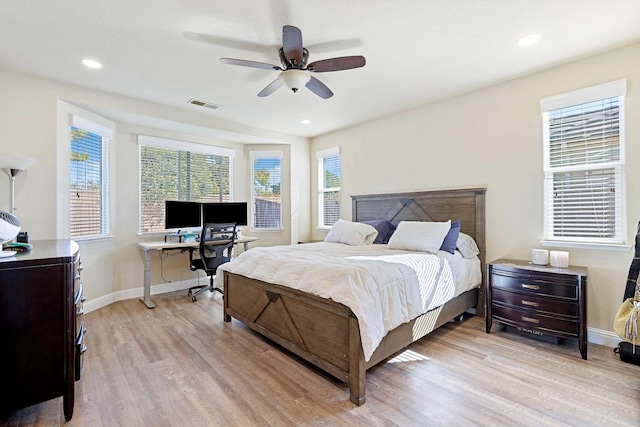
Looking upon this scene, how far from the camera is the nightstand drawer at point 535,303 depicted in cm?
252

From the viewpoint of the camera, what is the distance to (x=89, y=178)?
383 cm

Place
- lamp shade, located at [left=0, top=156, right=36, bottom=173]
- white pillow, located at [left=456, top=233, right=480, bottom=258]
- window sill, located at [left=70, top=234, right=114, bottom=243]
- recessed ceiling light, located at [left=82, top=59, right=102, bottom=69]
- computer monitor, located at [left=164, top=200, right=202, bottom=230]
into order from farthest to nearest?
computer monitor, located at [left=164, top=200, right=202, bottom=230] < window sill, located at [left=70, top=234, right=114, bottom=243] < white pillow, located at [left=456, top=233, right=480, bottom=258] < recessed ceiling light, located at [left=82, top=59, right=102, bottom=69] < lamp shade, located at [left=0, top=156, right=36, bottom=173]

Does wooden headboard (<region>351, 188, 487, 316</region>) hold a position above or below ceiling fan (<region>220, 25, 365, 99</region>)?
below

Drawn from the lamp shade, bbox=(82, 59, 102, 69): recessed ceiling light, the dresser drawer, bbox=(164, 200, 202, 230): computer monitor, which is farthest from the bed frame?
bbox=(82, 59, 102, 69): recessed ceiling light

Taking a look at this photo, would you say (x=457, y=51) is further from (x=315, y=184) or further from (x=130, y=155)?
(x=130, y=155)

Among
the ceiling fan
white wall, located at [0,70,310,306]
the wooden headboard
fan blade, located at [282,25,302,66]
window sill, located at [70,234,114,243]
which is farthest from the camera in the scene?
window sill, located at [70,234,114,243]

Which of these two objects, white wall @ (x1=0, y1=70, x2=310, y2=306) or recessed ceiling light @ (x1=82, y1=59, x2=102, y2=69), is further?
white wall @ (x1=0, y1=70, x2=310, y2=306)

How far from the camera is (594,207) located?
2775mm

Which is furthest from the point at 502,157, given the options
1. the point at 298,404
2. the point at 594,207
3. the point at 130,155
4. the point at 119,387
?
the point at 130,155

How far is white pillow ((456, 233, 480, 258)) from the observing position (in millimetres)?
3304

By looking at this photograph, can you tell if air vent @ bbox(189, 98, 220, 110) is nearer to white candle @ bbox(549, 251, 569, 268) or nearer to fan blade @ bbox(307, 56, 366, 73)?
fan blade @ bbox(307, 56, 366, 73)

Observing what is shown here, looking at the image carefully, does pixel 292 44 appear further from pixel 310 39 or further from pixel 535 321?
pixel 535 321

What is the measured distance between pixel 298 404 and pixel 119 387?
1266 millimetres

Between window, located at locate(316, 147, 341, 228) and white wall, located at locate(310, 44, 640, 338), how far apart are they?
68 centimetres
